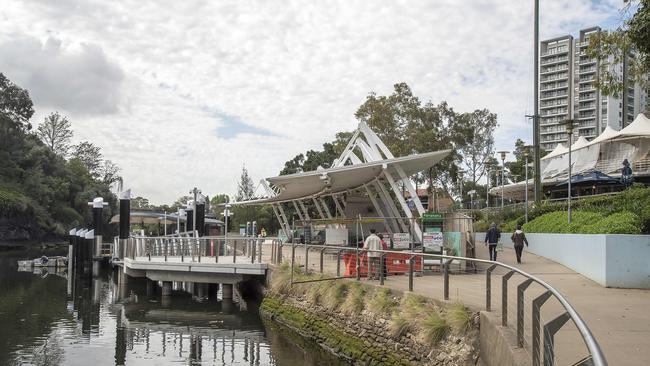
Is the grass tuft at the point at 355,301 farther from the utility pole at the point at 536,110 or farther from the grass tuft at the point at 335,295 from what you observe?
the utility pole at the point at 536,110

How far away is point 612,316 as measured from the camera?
1114 cm

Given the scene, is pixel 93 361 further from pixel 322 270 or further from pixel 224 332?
pixel 322 270

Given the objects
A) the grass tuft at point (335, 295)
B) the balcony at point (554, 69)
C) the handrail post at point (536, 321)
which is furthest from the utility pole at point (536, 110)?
the balcony at point (554, 69)

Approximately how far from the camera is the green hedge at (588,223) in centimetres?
1769

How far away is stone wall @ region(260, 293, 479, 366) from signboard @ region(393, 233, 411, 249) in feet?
15.5

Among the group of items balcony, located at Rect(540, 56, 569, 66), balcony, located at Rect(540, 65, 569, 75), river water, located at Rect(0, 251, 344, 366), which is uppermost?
balcony, located at Rect(540, 56, 569, 66)

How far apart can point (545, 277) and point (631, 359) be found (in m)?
11.1

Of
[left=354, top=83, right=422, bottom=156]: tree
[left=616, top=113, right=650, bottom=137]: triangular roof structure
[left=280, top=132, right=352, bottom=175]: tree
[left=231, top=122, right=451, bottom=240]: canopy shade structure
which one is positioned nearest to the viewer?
[left=231, top=122, right=451, bottom=240]: canopy shade structure

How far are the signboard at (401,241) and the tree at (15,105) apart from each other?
78.3m

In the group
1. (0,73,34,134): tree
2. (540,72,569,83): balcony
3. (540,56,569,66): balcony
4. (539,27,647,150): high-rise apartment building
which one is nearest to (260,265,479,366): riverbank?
(0,73,34,134): tree

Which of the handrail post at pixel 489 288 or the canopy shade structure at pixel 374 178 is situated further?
the canopy shade structure at pixel 374 178

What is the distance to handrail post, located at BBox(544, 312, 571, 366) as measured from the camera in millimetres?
5727

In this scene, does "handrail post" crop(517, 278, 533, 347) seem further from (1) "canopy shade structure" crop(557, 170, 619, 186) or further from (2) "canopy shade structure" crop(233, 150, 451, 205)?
(1) "canopy shade structure" crop(557, 170, 619, 186)

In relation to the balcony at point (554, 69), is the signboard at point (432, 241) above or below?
below
